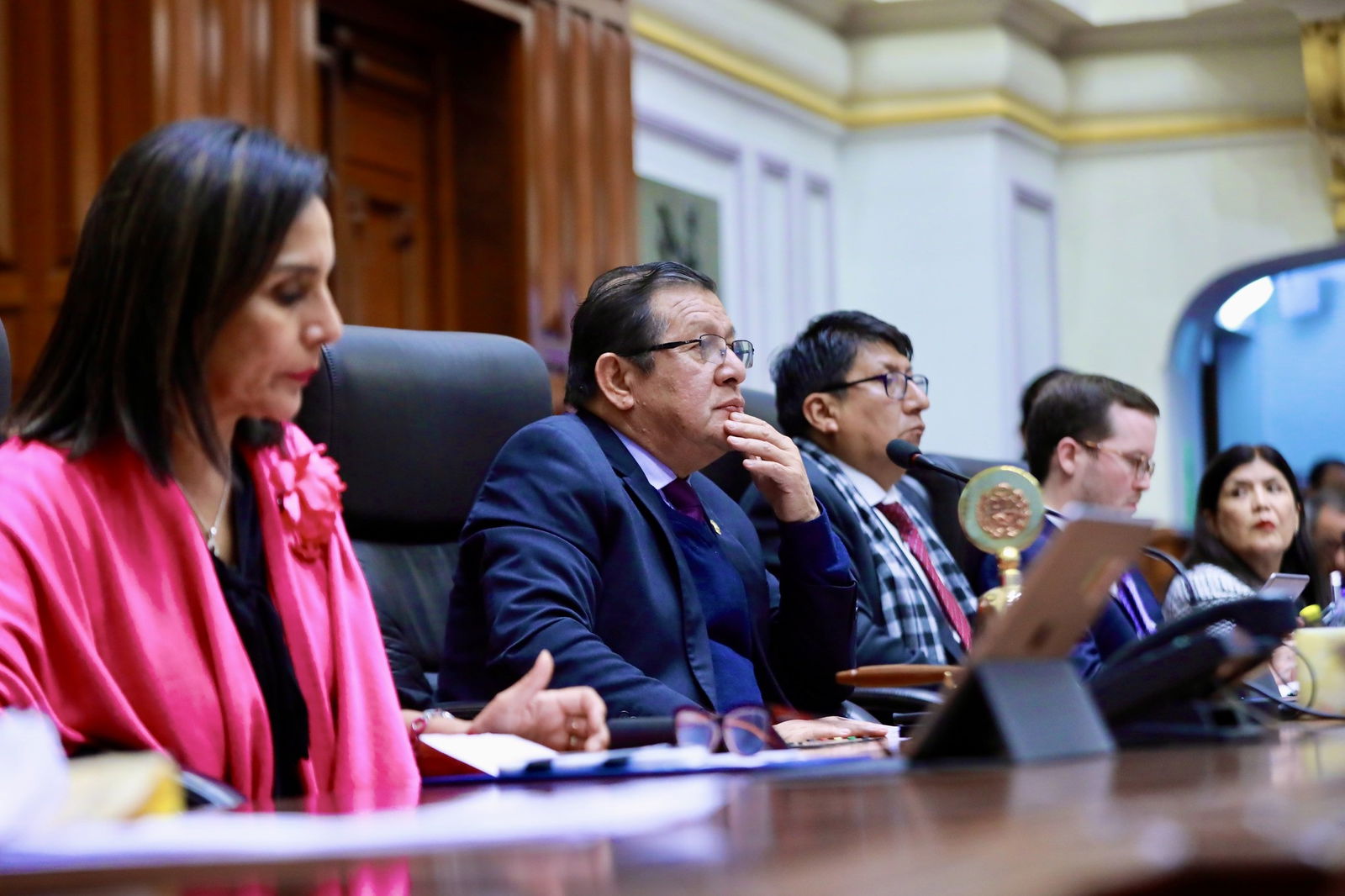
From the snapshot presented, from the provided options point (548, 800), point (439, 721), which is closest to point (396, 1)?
point (439, 721)

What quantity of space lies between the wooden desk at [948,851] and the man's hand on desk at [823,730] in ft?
2.86

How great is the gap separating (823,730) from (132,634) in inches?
31.4

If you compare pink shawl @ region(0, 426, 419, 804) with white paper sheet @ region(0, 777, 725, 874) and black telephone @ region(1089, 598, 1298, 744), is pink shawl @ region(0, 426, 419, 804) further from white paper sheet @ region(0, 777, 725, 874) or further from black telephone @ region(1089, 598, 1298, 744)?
black telephone @ region(1089, 598, 1298, 744)

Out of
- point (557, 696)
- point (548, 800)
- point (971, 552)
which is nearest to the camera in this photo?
point (548, 800)

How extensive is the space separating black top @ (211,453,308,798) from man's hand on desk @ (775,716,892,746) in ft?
1.72

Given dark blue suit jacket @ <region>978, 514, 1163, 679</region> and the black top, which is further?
dark blue suit jacket @ <region>978, 514, 1163, 679</region>

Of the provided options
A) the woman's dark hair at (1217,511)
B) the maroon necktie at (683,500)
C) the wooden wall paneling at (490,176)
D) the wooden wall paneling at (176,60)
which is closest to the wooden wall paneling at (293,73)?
the wooden wall paneling at (176,60)

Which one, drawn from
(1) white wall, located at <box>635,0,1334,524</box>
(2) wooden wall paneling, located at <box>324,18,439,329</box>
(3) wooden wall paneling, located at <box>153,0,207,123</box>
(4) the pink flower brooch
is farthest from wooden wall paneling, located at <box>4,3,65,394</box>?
(1) white wall, located at <box>635,0,1334,524</box>

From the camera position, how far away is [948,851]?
63 cm

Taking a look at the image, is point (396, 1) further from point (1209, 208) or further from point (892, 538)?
point (1209, 208)

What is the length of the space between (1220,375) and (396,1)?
12.5 feet

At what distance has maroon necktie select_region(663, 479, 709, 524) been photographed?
2270mm

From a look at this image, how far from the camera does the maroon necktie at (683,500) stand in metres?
2.27

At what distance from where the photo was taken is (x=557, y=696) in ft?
4.59
